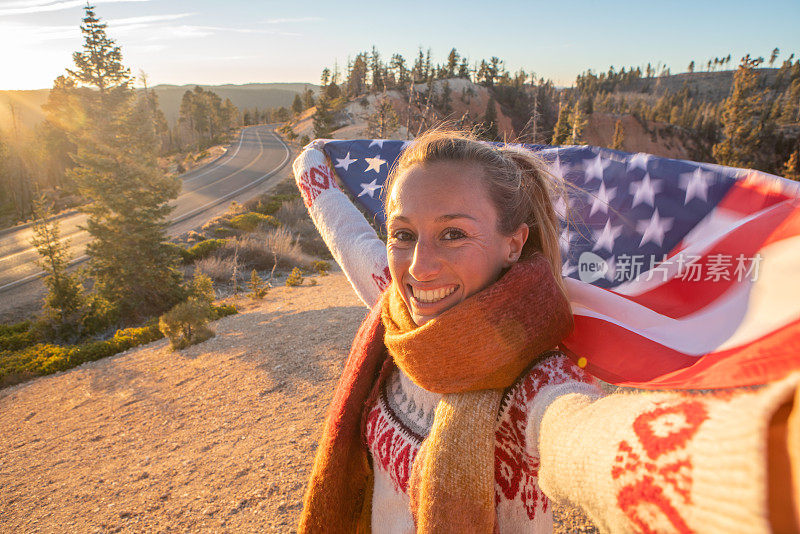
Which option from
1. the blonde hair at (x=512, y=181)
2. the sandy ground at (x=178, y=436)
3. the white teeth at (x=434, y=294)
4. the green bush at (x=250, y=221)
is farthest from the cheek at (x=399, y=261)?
the green bush at (x=250, y=221)

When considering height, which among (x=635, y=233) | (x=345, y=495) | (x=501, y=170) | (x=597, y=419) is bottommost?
(x=345, y=495)

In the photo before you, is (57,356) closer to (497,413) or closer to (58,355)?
(58,355)

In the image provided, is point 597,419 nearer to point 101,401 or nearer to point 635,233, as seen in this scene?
point 635,233

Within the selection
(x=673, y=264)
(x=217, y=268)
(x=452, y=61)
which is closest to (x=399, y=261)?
(x=673, y=264)

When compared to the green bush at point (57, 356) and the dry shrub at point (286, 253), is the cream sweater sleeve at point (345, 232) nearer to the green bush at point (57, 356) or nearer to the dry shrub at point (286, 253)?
the green bush at point (57, 356)

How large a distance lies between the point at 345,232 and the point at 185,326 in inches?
269

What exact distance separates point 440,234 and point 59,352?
33.6 ft

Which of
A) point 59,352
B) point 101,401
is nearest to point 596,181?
point 101,401

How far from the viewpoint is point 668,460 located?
605mm

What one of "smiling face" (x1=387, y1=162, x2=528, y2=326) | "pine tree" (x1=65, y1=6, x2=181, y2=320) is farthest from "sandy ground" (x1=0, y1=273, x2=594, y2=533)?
"pine tree" (x1=65, y1=6, x2=181, y2=320)

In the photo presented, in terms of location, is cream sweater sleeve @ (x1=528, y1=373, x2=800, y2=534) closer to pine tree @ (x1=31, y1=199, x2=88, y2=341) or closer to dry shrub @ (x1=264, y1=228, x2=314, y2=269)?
pine tree @ (x1=31, y1=199, x2=88, y2=341)

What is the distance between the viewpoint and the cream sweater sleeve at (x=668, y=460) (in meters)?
0.50

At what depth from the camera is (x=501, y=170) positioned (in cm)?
147

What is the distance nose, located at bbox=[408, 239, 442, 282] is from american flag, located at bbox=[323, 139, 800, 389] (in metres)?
0.56
